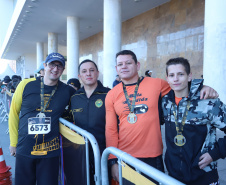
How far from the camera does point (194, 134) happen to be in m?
1.84

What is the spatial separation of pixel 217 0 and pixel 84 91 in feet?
16.6

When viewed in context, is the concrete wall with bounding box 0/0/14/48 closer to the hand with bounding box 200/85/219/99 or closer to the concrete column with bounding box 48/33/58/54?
the concrete column with bounding box 48/33/58/54

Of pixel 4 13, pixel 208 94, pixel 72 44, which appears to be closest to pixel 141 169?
pixel 208 94

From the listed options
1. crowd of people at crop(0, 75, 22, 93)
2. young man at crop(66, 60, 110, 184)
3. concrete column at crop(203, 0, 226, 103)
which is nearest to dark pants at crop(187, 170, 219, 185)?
young man at crop(66, 60, 110, 184)

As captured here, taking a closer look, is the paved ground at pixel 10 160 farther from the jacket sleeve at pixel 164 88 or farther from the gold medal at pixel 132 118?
the gold medal at pixel 132 118

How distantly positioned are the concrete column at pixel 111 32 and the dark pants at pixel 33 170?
8.31 m

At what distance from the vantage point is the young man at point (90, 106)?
100 inches

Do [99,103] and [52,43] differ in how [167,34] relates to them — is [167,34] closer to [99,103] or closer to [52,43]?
[52,43]

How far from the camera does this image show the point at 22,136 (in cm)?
261

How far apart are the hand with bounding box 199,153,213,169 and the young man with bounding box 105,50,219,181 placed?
0.46 meters

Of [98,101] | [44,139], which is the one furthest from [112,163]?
[44,139]

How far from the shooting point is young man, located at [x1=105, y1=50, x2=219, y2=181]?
2164 mm

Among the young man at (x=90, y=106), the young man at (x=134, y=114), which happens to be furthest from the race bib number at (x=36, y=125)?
the young man at (x=134, y=114)

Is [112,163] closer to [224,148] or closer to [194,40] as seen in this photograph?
[224,148]
